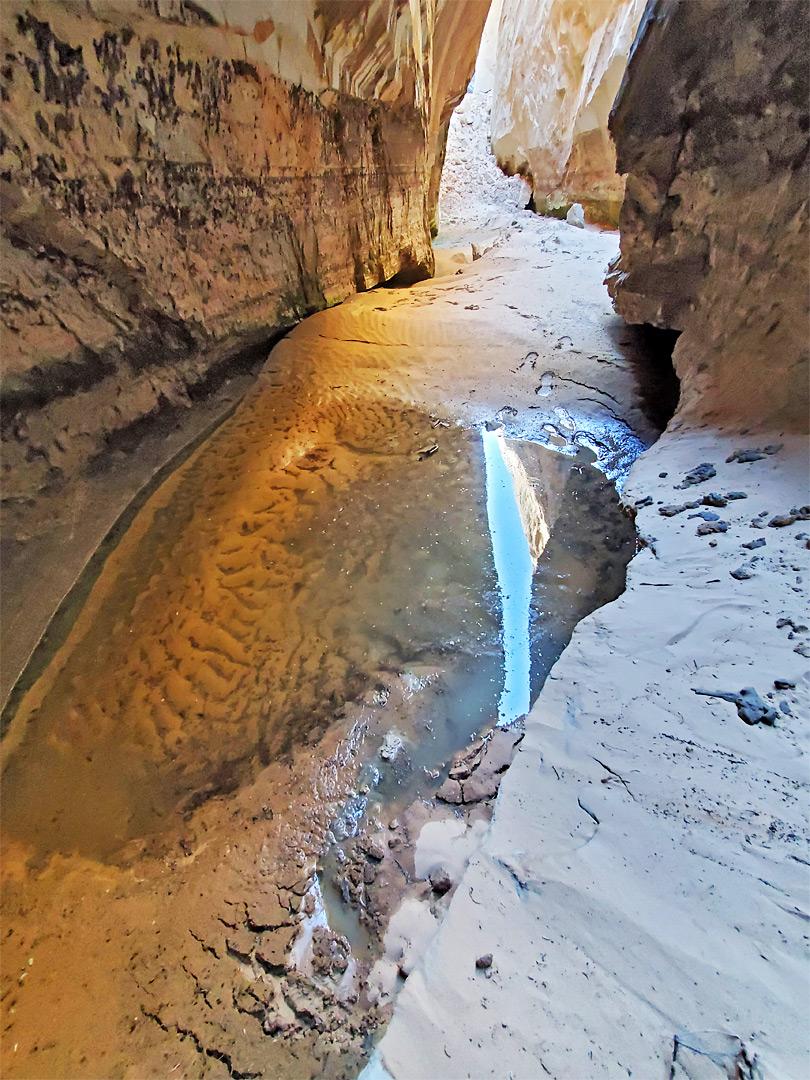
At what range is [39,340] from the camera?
250cm

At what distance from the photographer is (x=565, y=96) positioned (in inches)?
367

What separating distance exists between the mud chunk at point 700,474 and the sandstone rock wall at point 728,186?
381 mm

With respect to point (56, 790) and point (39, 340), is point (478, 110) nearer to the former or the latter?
point (39, 340)

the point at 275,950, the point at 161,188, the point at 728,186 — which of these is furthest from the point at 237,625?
the point at 728,186

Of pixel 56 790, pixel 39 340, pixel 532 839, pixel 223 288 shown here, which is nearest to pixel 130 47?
pixel 223 288

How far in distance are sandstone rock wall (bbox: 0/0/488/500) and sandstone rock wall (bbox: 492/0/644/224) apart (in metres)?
4.76

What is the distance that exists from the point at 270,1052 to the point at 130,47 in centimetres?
421

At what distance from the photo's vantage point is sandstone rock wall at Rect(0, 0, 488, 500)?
94.1 inches

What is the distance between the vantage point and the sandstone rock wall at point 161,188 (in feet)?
7.84

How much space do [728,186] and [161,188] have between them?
326 centimetres

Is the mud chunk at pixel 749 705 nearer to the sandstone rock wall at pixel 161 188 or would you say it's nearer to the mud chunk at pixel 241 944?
the mud chunk at pixel 241 944

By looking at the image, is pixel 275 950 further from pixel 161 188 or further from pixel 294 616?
pixel 161 188

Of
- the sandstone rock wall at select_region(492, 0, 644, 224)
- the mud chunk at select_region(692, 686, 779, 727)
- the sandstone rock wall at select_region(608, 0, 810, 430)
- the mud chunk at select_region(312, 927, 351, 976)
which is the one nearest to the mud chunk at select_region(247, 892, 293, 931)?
the mud chunk at select_region(312, 927, 351, 976)

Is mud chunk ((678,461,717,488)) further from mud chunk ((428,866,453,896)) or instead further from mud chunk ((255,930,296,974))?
mud chunk ((255,930,296,974))
